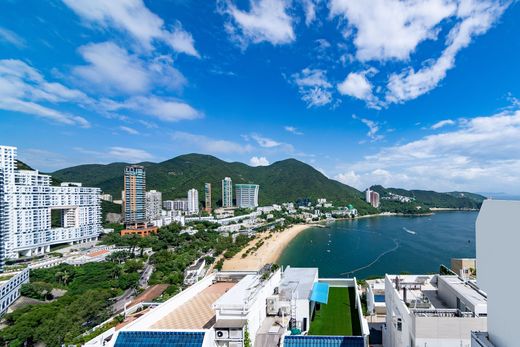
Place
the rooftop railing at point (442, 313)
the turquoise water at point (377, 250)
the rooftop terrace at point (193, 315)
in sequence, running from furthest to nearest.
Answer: the turquoise water at point (377, 250) < the rooftop terrace at point (193, 315) < the rooftop railing at point (442, 313)

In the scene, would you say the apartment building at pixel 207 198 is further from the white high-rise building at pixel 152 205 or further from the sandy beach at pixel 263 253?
the sandy beach at pixel 263 253

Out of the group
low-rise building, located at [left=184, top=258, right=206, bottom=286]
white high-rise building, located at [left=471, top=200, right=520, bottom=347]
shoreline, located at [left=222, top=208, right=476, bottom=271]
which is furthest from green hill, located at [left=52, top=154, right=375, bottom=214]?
white high-rise building, located at [left=471, top=200, right=520, bottom=347]

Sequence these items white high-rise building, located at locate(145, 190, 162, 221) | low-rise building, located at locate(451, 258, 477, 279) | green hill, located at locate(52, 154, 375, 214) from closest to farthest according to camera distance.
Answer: low-rise building, located at locate(451, 258, 477, 279), white high-rise building, located at locate(145, 190, 162, 221), green hill, located at locate(52, 154, 375, 214)

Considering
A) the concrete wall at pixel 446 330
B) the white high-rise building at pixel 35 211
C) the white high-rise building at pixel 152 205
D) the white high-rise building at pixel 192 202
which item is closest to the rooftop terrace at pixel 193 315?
the concrete wall at pixel 446 330

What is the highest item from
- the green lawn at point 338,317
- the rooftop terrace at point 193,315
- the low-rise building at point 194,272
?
the rooftop terrace at point 193,315

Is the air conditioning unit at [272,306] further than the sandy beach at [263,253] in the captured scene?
No

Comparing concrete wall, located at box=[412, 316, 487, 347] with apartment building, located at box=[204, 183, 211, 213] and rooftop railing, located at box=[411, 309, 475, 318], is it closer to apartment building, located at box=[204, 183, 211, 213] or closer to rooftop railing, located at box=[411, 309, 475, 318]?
rooftop railing, located at box=[411, 309, 475, 318]
